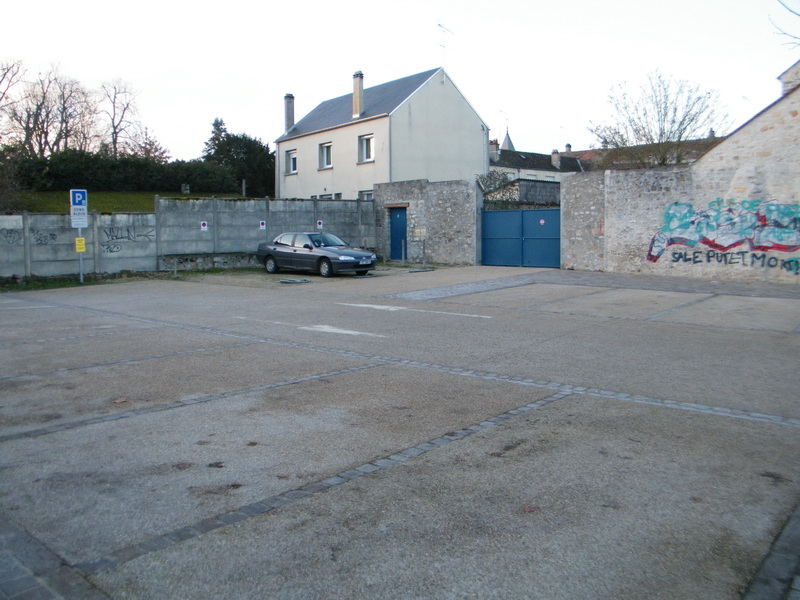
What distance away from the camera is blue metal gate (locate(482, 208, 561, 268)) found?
924 inches

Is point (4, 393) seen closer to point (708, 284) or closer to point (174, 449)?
point (174, 449)

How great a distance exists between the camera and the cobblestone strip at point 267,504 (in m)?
3.57

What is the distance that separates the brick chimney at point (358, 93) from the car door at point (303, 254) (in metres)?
16.0

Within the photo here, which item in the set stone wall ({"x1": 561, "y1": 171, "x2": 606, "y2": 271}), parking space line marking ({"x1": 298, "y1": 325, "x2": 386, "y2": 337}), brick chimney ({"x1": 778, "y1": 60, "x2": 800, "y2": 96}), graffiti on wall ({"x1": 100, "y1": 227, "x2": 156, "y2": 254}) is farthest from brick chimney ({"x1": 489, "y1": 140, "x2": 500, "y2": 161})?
parking space line marking ({"x1": 298, "y1": 325, "x2": 386, "y2": 337})

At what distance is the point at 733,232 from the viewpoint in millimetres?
18953

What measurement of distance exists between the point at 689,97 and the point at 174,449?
94.9 feet

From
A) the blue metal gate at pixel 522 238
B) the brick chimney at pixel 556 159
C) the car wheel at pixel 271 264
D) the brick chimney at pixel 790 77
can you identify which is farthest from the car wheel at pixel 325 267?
the brick chimney at pixel 556 159

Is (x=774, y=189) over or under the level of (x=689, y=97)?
under

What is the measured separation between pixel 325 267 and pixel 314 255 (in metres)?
0.59

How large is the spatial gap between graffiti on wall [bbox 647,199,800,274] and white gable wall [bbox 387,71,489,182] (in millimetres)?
15212

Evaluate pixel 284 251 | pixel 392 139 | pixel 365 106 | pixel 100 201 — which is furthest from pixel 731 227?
pixel 100 201

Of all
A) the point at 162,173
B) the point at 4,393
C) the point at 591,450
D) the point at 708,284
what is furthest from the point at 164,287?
the point at 162,173

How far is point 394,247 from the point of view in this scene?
2884cm

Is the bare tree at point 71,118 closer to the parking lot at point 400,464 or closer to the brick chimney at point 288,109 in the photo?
→ the brick chimney at point 288,109
